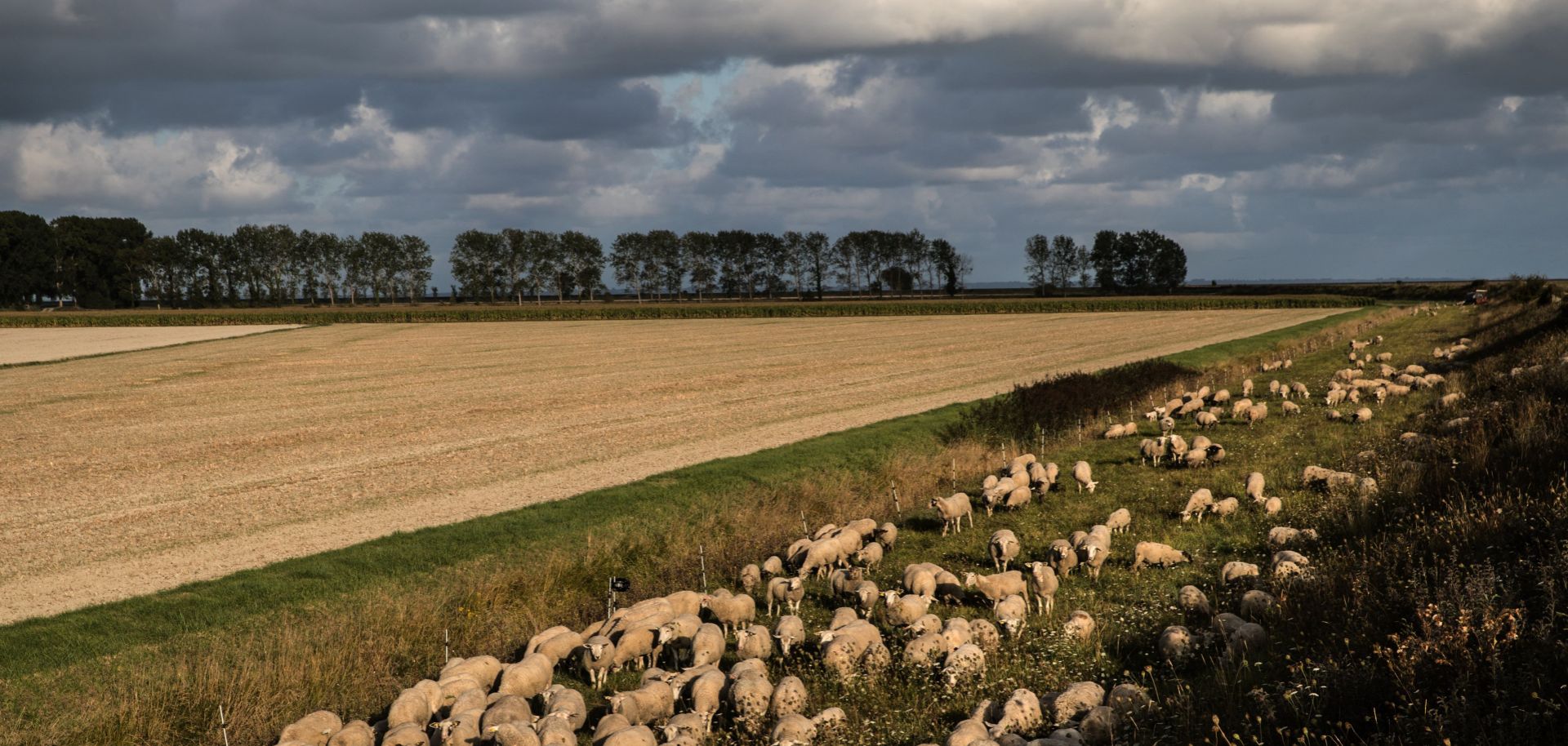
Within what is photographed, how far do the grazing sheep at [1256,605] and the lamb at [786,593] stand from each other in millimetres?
6304

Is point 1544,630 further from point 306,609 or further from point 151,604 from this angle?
point 151,604

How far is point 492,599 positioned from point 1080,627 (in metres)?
9.25

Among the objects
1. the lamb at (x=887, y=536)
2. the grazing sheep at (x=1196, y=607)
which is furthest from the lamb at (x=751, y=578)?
the grazing sheep at (x=1196, y=607)

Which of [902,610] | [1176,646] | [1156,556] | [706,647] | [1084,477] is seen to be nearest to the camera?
[1176,646]

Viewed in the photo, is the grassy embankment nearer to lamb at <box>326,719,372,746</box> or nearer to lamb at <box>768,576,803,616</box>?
lamb at <box>768,576,803,616</box>

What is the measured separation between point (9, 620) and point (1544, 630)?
20.5m

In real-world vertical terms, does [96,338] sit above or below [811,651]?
above

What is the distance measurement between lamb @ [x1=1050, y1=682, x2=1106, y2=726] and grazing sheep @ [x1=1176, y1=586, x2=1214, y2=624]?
10.7 ft

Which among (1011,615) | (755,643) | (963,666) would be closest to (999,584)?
(1011,615)

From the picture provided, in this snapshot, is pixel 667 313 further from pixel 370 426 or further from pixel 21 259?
pixel 21 259

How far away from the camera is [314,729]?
11.5 meters

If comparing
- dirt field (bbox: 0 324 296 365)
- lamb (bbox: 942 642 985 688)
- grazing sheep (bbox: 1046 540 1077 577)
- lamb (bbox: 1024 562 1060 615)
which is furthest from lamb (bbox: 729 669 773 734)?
dirt field (bbox: 0 324 296 365)

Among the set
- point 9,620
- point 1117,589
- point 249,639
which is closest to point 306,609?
point 249,639

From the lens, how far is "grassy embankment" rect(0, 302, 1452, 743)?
12727mm
